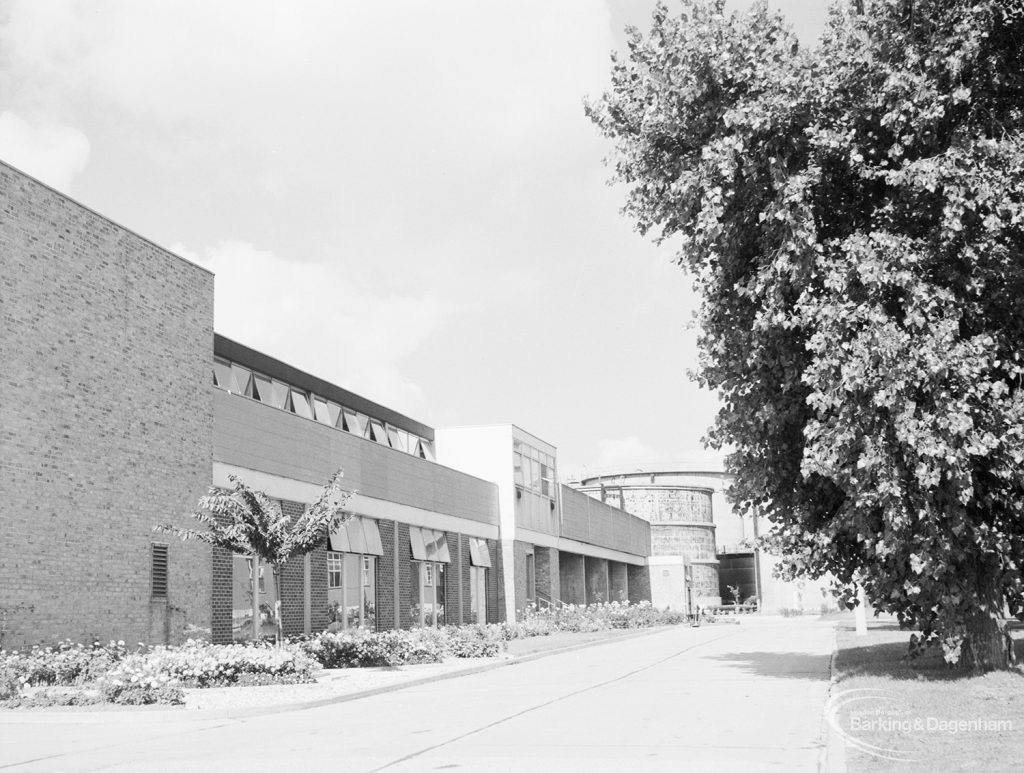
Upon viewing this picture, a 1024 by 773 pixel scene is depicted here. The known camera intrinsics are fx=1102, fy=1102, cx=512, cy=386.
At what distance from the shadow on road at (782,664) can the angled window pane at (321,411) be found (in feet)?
47.2

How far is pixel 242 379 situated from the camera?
29.2 m

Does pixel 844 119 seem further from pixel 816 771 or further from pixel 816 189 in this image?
pixel 816 771

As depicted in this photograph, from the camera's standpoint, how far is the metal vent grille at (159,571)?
2183 centimetres

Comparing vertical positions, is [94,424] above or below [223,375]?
below

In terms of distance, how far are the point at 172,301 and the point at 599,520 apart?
38.6m

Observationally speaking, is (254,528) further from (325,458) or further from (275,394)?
(275,394)

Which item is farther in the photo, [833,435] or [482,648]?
[482,648]

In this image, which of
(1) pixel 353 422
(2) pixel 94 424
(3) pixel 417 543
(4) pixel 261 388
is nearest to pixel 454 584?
(3) pixel 417 543

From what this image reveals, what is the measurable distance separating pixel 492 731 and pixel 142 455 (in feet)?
39.5

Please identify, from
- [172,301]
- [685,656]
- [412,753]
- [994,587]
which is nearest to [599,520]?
[685,656]

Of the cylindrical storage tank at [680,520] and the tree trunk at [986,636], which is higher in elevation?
the cylindrical storage tank at [680,520]

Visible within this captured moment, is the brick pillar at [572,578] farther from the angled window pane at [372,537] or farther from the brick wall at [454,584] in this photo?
the angled window pane at [372,537]

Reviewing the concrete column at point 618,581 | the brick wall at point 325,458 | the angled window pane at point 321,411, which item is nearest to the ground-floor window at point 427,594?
the brick wall at point 325,458

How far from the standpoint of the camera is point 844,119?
16.5 meters
